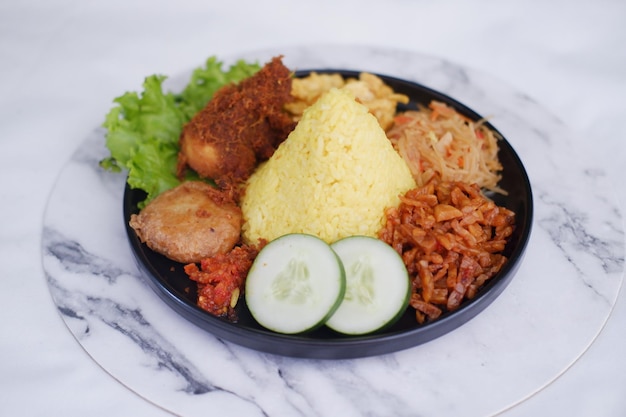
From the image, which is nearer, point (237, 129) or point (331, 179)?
point (331, 179)

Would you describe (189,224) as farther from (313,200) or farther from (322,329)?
(322,329)

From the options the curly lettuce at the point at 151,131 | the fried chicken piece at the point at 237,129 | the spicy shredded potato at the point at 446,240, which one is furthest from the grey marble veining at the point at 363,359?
the fried chicken piece at the point at 237,129

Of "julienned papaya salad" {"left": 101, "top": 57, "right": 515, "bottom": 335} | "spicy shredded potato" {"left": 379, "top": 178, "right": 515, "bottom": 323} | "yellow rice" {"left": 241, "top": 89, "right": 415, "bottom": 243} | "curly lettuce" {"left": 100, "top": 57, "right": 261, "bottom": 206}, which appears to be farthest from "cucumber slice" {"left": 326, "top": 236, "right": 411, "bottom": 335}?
"curly lettuce" {"left": 100, "top": 57, "right": 261, "bottom": 206}

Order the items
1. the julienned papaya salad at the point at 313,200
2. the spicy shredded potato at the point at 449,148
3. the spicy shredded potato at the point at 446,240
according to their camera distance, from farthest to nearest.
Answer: the spicy shredded potato at the point at 449,148
the spicy shredded potato at the point at 446,240
the julienned papaya salad at the point at 313,200

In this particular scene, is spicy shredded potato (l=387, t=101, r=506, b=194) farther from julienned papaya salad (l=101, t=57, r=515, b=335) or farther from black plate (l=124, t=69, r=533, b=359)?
black plate (l=124, t=69, r=533, b=359)

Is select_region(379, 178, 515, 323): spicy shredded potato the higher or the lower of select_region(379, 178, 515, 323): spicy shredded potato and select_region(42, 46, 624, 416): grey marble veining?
the higher

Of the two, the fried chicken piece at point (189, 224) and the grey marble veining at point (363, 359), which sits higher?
the fried chicken piece at point (189, 224)

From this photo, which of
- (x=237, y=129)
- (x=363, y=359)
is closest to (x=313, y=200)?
(x=237, y=129)

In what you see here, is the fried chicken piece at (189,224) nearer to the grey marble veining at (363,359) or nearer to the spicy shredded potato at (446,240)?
the grey marble veining at (363,359)
